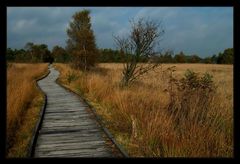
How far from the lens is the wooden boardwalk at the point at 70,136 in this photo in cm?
665

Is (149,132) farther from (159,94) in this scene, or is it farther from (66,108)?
(66,108)

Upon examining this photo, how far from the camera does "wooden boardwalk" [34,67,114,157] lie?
6648mm

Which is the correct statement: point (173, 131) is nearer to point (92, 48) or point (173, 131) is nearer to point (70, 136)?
point (70, 136)

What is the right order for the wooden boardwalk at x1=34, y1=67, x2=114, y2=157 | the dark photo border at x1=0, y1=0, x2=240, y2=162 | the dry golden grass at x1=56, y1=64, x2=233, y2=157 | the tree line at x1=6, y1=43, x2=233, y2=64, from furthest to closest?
1. the tree line at x1=6, y1=43, x2=233, y2=64
2. the wooden boardwalk at x1=34, y1=67, x2=114, y2=157
3. the dry golden grass at x1=56, y1=64, x2=233, y2=157
4. the dark photo border at x1=0, y1=0, x2=240, y2=162

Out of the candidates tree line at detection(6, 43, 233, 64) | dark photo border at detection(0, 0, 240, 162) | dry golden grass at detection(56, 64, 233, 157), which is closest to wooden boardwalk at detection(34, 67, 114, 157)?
dry golden grass at detection(56, 64, 233, 157)

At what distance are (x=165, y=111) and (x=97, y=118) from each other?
7.67 ft

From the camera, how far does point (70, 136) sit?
26.1 ft

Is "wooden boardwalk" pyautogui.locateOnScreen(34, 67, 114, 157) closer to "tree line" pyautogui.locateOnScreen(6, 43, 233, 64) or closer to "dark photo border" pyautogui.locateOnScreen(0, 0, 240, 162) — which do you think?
"dark photo border" pyautogui.locateOnScreen(0, 0, 240, 162)

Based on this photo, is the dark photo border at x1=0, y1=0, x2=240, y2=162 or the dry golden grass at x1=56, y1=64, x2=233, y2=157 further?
the dry golden grass at x1=56, y1=64, x2=233, y2=157

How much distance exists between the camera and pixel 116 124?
9.15m
